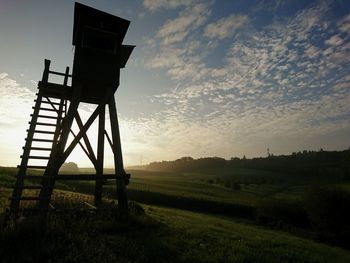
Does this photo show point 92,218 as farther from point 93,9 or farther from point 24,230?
point 93,9

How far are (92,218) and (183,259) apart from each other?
4208mm

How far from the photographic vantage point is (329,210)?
113 ft

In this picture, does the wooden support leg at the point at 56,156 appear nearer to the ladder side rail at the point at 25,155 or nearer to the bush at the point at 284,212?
the ladder side rail at the point at 25,155

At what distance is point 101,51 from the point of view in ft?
44.4

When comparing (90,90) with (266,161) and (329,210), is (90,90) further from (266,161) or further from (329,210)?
(266,161)

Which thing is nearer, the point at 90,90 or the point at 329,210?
the point at 90,90

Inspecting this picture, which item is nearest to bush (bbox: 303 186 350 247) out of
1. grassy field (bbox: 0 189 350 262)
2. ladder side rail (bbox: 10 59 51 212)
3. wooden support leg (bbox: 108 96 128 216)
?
grassy field (bbox: 0 189 350 262)

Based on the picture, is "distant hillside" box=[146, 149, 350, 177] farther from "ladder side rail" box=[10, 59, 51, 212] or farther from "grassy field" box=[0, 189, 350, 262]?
"ladder side rail" box=[10, 59, 51, 212]

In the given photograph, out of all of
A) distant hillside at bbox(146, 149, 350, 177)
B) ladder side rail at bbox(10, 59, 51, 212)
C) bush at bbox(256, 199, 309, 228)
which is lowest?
bush at bbox(256, 199, 309, 228)

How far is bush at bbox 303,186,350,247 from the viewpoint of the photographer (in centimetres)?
3269

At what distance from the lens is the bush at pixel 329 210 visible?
3269 centimetres

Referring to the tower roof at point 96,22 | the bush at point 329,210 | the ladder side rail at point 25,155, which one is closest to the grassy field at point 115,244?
the ladder side rail at point 25,155

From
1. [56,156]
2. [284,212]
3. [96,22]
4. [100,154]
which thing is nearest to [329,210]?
[284,212]

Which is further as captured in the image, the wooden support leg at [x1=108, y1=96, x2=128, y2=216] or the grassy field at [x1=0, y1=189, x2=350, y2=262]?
the wooden support leg at [x1=108, y1=96, x2=128, y2=216]
